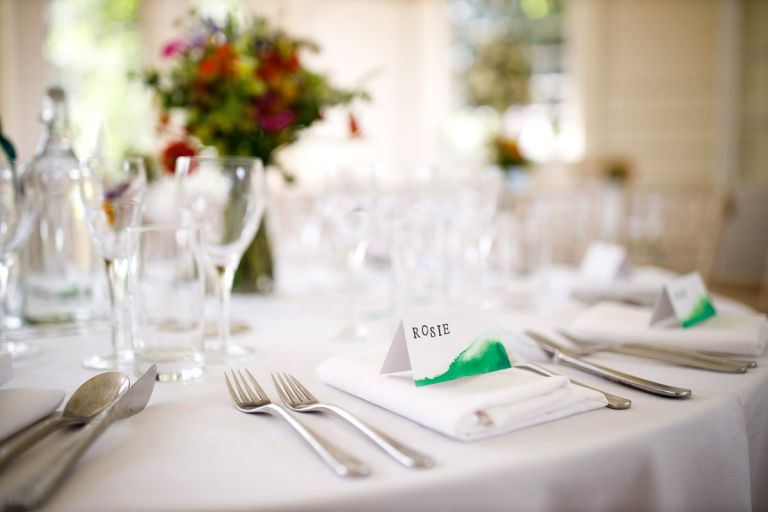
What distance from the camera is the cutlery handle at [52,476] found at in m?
0.44

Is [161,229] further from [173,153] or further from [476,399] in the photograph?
[173,153]

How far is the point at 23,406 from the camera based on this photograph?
60 centimetres

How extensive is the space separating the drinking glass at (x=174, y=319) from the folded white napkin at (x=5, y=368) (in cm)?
14

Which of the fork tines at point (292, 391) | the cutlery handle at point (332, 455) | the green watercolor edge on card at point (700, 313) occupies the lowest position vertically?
the fork tines at point (292, 391)

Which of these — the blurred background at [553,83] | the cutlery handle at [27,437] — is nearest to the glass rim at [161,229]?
the cutlery handle at [27,437]

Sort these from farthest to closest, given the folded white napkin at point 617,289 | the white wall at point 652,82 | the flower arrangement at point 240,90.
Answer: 1. the white wall at point 652,82
2. the flower arrangement at point 240,90
3. the folded white napkin at point 617,289

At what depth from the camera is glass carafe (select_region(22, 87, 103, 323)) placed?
1.14 m

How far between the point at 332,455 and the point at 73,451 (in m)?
0.20

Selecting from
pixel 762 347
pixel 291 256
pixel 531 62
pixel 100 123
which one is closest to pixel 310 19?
pixel 531 62

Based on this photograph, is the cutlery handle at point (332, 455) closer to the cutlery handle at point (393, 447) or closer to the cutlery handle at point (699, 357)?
the cutlery handle at point (393, 447)

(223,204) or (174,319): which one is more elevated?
(223,204)

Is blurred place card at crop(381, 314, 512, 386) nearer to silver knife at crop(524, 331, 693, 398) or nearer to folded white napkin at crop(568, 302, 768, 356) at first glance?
silver knife at crop(524, 331, 693, 398)

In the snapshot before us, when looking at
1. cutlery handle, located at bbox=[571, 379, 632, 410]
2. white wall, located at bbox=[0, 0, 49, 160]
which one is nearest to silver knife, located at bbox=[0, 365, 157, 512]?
cutlery handle, located at bbox=[571, 379, 632, 410]

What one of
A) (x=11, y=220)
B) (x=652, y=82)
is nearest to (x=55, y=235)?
(x=11, y=220)
